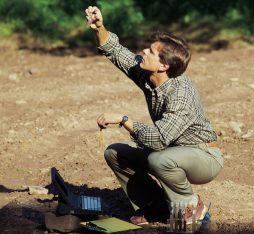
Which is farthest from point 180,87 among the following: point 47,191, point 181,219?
point 47,191

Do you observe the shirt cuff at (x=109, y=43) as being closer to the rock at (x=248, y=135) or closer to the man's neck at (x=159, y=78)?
the man's neck at (x=159, y=78)

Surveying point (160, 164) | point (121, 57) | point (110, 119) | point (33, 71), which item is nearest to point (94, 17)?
point (121, 57)

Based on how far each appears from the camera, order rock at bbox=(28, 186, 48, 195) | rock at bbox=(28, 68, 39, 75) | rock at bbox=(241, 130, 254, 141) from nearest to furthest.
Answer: rock at bbox=(28, 186, 48, 195), rock at bbox=(241, 130, 254, 141), rock at bbox=(28, 68, 39, 75)

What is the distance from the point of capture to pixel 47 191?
20.4 ft

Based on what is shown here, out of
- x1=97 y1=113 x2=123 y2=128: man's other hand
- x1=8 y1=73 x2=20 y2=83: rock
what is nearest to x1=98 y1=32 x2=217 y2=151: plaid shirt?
x1=97 y1=113 x2=123 y2=128: man's other hand

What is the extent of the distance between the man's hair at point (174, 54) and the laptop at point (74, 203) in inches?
42.4

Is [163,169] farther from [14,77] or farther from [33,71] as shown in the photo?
[33,71]

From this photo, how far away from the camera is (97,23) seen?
544 centimetres

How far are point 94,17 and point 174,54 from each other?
66 cm

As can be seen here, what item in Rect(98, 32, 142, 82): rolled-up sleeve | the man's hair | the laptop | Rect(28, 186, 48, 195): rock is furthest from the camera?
Rect(28, 186, 48, 195): rock

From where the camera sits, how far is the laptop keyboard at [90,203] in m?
5.54

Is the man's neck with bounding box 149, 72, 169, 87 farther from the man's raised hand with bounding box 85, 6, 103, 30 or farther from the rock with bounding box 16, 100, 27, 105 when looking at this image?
the rock with bounding box 16, 100, 27, 105

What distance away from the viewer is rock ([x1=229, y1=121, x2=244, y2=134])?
792cm

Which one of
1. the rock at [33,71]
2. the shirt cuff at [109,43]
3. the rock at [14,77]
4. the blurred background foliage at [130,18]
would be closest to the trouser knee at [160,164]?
the shirt cuff at [109,43]
